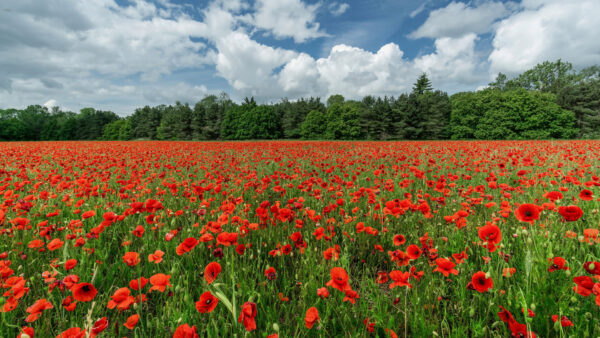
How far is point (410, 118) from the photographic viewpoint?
41188 mm

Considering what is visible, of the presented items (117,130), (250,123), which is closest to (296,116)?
(250,123)

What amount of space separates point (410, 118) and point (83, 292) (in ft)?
149

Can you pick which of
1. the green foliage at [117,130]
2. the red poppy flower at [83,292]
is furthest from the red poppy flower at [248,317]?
the green foliage at [117,130]

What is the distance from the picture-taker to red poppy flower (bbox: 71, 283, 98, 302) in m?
1.07

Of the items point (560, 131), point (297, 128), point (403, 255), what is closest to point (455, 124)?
point (560, 131)

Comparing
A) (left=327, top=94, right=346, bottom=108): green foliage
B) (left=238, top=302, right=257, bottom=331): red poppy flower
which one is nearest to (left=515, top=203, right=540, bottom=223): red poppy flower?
(left=238, top=302, right=257, bottom=331): red poppy flower

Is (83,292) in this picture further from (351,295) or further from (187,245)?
(351,295)

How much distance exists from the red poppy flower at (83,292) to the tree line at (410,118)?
4340 centimetres

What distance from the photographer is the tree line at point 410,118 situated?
38125 mm

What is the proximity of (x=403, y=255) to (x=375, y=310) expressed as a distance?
40 centimetres

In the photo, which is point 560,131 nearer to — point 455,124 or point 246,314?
point 455,124

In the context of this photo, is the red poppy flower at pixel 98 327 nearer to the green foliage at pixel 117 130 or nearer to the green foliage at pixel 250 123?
the green foliage at pixel 250 123

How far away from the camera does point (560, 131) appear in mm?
36938

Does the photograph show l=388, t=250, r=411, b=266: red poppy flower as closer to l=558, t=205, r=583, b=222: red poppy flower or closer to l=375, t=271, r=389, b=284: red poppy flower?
l=375, t=271, r=389, b=284: red poppy flower
